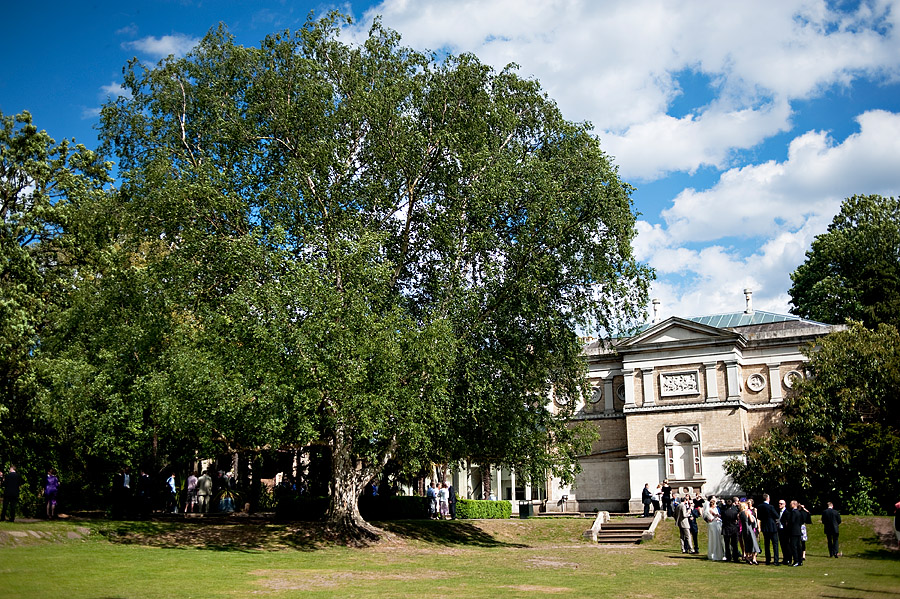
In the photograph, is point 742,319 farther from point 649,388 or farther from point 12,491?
point 12,491

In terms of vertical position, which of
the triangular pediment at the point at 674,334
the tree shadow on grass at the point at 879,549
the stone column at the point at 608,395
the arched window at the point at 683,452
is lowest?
the tree shadow on grass at the point at 879,549

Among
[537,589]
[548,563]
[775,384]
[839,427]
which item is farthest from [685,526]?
[775,384]

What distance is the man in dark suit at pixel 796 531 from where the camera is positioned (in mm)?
21016

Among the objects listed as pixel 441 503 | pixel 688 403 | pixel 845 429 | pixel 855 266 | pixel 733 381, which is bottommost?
pixel 441 503

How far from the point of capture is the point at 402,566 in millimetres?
19891

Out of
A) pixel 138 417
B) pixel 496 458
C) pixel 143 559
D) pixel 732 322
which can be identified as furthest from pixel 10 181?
pixel 732 322

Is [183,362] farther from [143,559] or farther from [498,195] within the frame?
[498,195]

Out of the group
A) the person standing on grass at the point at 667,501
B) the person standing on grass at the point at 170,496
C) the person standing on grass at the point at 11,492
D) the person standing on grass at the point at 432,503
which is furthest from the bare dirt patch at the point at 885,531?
the person standing on grass at the point at 170,496

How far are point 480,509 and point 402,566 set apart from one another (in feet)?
58.7

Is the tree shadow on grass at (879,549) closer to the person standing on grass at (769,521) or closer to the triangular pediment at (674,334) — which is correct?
the person standing on grass at (769,521)

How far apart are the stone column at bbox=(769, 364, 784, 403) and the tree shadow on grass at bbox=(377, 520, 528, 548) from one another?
2237cm

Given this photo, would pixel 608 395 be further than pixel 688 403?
Yes

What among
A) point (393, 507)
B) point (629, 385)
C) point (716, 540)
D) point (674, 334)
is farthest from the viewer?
point (629, 385)

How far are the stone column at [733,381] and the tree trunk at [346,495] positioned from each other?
2576 centimetres
